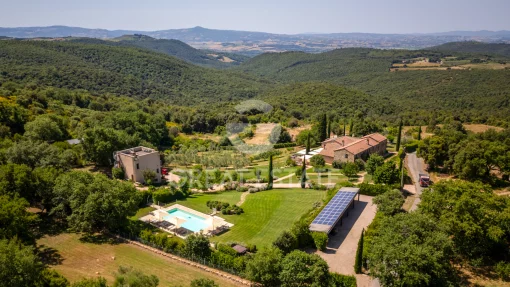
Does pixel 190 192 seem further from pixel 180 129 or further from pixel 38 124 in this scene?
pixel 180 129

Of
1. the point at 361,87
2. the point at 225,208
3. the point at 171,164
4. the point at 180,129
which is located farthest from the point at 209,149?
the point at 361,87

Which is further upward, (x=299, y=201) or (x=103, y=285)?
(x=103, y=285)

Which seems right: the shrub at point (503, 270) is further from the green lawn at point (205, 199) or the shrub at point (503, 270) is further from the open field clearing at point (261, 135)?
the open field clearing at point (261, 135)

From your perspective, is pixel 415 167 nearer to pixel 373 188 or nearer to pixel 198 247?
pixel 373 188

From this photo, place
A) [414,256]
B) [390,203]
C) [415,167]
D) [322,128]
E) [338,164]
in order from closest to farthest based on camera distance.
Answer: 1. [414,256]
2. [390,203]
3. [415,167]
4. [338,164]
5. [322,128]

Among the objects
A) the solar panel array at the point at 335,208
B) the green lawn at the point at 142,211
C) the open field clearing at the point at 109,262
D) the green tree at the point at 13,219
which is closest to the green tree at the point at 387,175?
the solar panel array at the point at 335,208

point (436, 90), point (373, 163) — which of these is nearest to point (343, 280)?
point (373, 163)
